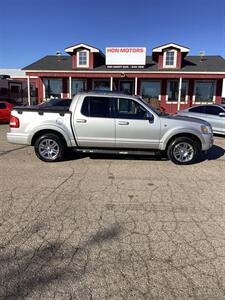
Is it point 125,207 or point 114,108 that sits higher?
point 114,108

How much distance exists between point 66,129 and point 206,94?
57.0 feet

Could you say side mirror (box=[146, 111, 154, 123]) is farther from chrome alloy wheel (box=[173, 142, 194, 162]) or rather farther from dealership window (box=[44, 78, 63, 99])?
dealership window (box=[44, 78, 63, 99])

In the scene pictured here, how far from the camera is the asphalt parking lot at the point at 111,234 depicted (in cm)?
254

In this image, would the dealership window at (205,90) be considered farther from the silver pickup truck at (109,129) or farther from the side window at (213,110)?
the silver pickup truck at (109,129)

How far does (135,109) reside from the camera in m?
6.67

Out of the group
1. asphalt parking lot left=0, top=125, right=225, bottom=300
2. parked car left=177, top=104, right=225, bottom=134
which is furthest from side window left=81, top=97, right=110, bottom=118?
parked car left=177, top=104, right=225, bottom=134

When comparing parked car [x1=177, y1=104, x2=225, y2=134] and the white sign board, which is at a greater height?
the white sign board

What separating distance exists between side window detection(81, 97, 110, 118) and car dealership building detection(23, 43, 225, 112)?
13450 mm

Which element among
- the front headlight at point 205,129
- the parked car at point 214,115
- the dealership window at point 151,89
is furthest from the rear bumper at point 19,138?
the dealership window at point 151,89

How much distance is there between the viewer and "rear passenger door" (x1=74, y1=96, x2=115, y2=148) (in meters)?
6.65

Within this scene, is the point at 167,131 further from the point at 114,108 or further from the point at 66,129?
the point at 66,129

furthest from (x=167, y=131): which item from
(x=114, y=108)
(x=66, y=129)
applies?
(x=66, y=129)

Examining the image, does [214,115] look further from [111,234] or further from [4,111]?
[4,111]

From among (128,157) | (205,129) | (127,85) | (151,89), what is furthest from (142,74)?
(205,129)
